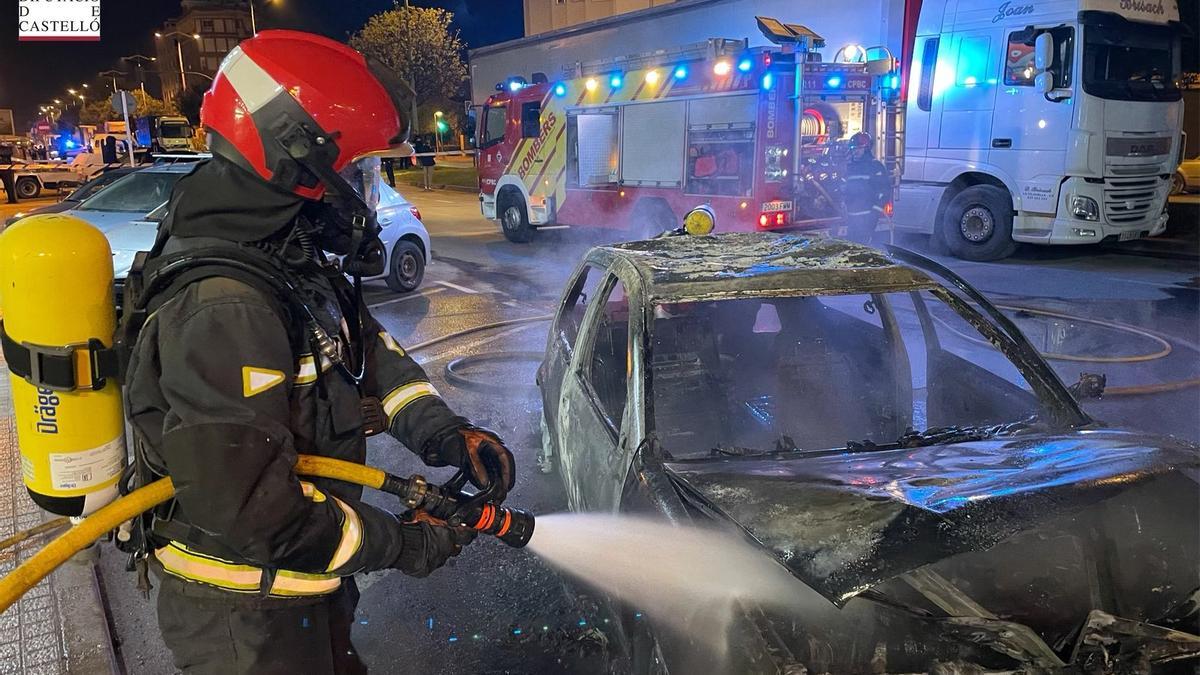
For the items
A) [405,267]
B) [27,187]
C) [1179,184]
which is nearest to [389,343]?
[405,267]

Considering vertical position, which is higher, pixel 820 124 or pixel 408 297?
pixel 820 124

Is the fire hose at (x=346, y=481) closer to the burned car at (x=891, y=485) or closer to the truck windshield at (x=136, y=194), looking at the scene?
the burned car at (x=891, y=485)

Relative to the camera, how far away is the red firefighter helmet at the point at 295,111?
173 centimetres

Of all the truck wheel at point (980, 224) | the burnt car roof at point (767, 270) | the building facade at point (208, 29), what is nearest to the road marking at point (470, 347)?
the burnt car roof at point (767, 270)

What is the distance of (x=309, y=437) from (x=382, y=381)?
49 centimetres

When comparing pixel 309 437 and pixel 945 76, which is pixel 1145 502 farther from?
pixel 945 76

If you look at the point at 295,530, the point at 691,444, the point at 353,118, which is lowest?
the point at 691,444

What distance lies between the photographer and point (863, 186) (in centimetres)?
1073

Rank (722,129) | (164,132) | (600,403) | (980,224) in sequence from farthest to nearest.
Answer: (164,132) < (980,224) < (722,129) < (600,403)

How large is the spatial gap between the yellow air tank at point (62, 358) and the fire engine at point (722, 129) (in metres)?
8.77

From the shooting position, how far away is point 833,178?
34.4 feet

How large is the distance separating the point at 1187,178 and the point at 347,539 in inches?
818

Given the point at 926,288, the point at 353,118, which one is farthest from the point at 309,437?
the point at 926,288

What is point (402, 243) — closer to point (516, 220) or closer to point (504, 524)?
point (516, 220)
